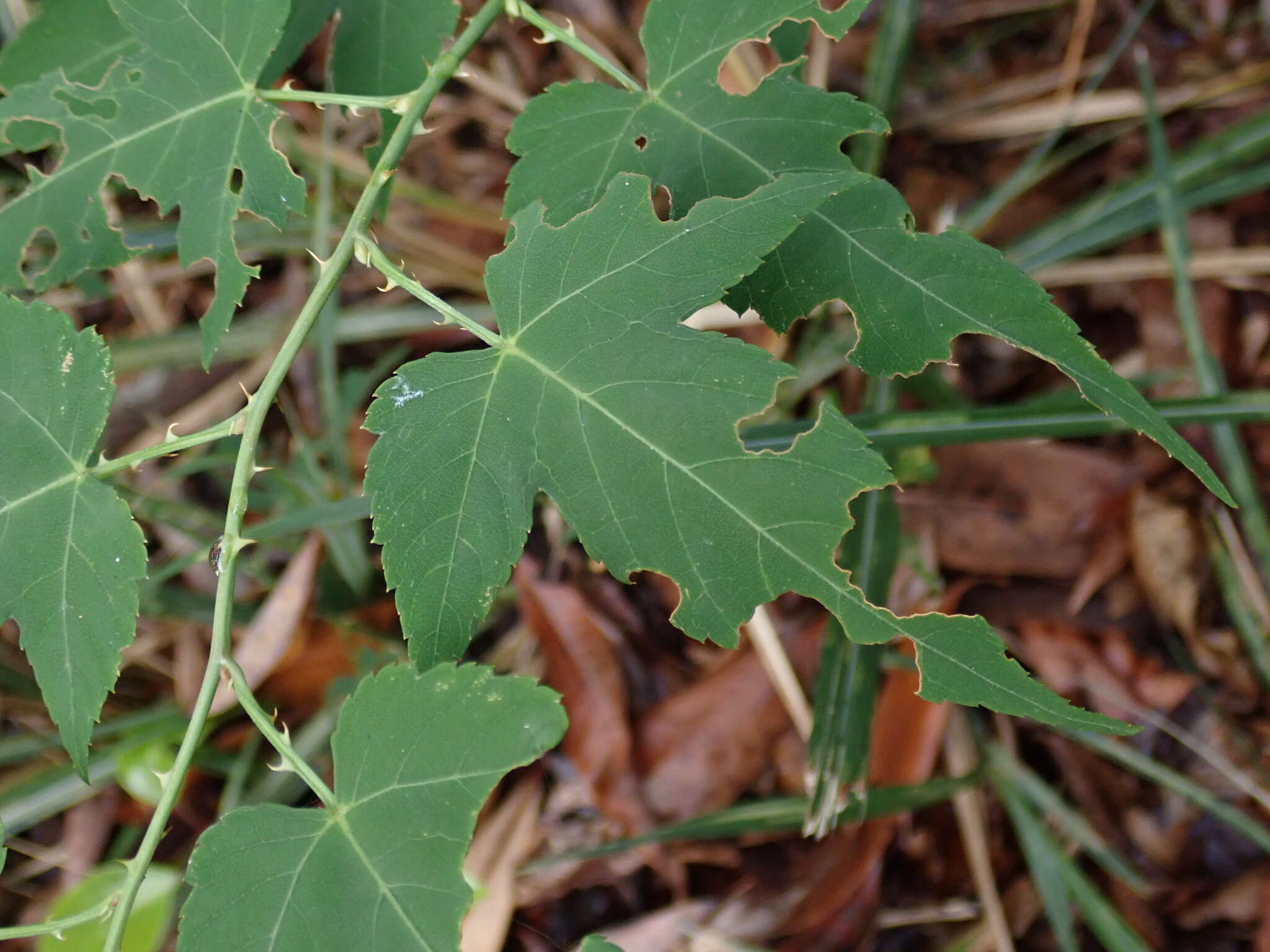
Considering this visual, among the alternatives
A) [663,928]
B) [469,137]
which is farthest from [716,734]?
[469,137]

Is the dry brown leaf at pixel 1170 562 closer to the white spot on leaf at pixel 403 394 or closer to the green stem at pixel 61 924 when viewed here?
the white spot on leaf at pixel 403 394

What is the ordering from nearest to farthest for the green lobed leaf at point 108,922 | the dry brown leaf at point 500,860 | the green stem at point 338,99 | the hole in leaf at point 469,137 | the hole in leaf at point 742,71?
the green stem at point 338,99 → the green lobed leaf at point 108,922 → the dry brown leaf at point 500,860 → the hole in leaf at point 742,71 → the hole in leaf at point 469,137

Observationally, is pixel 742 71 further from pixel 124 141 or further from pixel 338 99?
pixel 124 141

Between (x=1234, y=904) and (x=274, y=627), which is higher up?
(x=274, y=627)

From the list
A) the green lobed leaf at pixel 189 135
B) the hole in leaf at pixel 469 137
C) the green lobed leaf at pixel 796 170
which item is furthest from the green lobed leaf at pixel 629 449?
the hole in leaf at pixel 469 137

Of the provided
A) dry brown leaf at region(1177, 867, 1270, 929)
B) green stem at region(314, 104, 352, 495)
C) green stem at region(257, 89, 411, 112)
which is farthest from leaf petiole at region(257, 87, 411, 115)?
dry brown leaf at region(1177, 867, 1270, 929)

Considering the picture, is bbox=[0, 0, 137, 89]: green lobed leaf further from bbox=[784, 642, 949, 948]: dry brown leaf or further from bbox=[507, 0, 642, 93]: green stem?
bbox=[784, 642, 949, 948]: dry brown leaf
